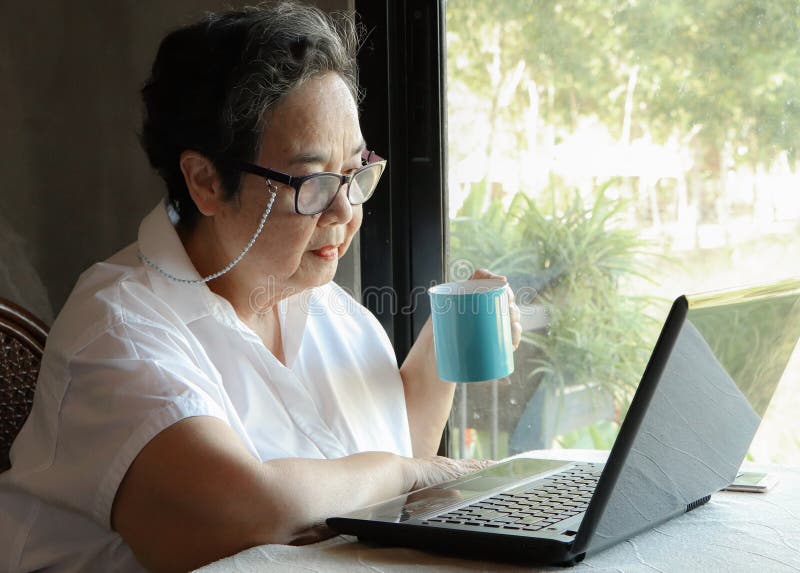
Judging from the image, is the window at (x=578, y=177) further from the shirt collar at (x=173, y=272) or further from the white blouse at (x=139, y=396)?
the shirt collar at (x=173, y=272)

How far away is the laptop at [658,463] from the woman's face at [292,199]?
0.45 metres

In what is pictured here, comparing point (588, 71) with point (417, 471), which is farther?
point (588, 71)

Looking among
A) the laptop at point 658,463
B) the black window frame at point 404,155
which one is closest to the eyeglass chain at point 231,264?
the laptop at point 658,463

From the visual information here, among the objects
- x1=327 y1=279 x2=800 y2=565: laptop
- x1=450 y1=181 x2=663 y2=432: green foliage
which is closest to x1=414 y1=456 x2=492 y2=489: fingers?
x1=327 y1=279 x2=800 y2=565: laptop

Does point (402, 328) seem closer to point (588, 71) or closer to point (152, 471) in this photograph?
point (588, 71)

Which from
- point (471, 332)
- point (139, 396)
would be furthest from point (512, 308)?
point (139, 396)

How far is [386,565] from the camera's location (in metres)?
0.85

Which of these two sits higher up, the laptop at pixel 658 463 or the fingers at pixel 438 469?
the laptop at pixel 658 463

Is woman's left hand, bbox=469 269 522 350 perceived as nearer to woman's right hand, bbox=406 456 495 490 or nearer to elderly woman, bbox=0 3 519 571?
elderly woman, bbox=0 3 519 571

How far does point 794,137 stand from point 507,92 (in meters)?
0.55

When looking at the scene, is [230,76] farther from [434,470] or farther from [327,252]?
[434,470]

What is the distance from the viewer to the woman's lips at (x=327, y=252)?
1410 millimetres

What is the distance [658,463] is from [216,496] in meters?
0.48

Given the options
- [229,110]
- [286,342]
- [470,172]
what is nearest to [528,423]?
[470,172]
